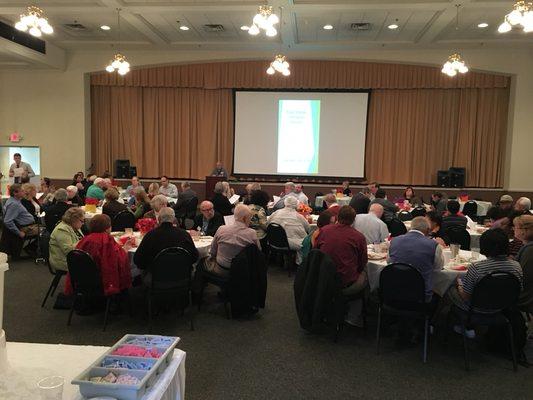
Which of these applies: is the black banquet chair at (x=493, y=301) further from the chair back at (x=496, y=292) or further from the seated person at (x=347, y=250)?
the seated person at (x=347, y=250)

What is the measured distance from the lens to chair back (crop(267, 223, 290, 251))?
672 cm

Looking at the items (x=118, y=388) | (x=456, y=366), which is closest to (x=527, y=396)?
(x=456, y=366)

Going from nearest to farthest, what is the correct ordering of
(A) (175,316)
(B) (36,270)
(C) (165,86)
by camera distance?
1. (A) (175,316)
2. (B) (36,270)
3. (C) (165,86)

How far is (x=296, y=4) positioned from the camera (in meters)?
8.52

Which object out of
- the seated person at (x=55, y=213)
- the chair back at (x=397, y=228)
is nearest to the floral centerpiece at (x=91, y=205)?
the seated person at (x=55, y=213)

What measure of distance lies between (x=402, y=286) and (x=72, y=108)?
1166 cm

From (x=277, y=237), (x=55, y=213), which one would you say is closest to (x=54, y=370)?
(x=277, y=237)

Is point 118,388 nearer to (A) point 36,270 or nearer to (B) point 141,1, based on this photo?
(A) point 36,270

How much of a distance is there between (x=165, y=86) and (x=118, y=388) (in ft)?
41.5

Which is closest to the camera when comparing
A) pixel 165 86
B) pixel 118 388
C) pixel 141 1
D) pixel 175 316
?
pixel 118 388

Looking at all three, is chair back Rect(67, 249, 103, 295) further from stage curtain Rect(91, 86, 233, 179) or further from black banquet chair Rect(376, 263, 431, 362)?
stage curtain Rect(91, 86, 233, 179)

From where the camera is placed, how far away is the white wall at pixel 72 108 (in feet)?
39.8

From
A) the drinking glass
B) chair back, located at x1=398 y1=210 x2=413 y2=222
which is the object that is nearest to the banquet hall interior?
the drinking glass

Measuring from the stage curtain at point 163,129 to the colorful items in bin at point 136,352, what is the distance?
11.8 m
